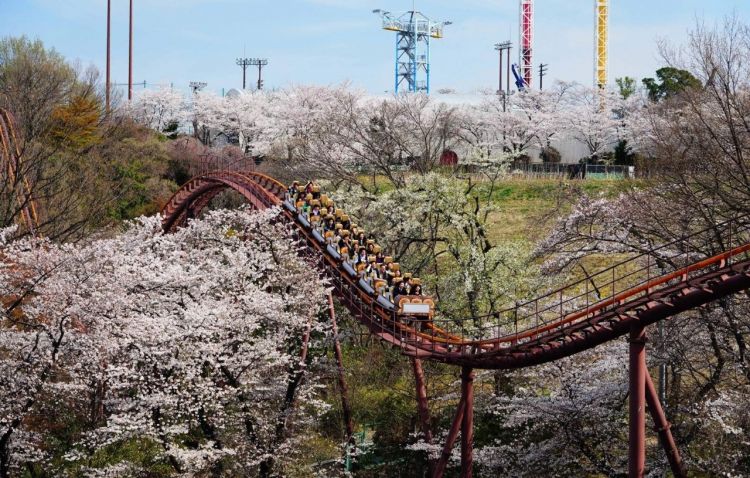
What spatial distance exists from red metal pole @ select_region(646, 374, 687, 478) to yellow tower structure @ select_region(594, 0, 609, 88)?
55.3m

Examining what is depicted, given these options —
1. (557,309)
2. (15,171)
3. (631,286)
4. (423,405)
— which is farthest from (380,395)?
(15,171)

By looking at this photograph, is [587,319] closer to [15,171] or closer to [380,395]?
[380,395]

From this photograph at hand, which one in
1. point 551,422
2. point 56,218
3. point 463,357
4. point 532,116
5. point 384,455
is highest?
point 532,116

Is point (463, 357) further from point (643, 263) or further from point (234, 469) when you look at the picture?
point (643, 263)

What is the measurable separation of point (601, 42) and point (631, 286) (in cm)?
5586

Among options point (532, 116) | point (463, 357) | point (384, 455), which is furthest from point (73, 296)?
point (532, 116)

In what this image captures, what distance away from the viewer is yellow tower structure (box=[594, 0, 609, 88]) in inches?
2822

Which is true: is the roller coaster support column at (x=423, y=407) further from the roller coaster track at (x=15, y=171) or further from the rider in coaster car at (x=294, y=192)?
the roller coaster track at (x=15, y=171)

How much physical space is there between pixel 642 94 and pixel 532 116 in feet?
21.4

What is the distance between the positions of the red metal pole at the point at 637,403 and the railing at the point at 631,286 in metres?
0.66

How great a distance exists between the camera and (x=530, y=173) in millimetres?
57312

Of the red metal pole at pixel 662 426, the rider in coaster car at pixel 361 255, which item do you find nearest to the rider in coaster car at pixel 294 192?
the rider in coaster car at pixel 361 255

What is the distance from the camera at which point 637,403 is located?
16.7 metres

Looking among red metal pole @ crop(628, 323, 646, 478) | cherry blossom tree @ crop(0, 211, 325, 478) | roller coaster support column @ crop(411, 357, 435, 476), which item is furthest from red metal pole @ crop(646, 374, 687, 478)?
cherry blossom tree @ crop(0, 211, 325, 478)
